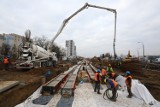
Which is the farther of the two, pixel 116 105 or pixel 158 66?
pixel 158 66

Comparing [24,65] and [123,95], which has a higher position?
[24,65]

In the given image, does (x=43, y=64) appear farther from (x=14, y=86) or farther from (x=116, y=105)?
(x=116, y=105)

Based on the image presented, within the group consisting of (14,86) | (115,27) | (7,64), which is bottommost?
(14,86)

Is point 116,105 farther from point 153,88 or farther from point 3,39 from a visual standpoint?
point 3,39

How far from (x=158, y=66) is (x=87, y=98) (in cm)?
2123

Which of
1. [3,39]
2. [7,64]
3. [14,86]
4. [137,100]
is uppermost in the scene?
[3,39]

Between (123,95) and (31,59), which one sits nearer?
(123,95)

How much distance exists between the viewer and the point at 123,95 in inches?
398

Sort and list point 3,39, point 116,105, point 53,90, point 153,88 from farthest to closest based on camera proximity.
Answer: point 3,39 < point 153,88 < point 53,90 < point 116,105

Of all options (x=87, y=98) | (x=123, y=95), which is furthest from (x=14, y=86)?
(x=123, y=95)

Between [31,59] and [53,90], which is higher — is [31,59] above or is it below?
above

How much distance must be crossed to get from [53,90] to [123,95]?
474 cm

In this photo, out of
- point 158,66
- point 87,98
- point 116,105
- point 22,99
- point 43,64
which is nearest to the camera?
point 116,105

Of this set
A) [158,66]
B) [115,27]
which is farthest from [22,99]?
[158,66]
